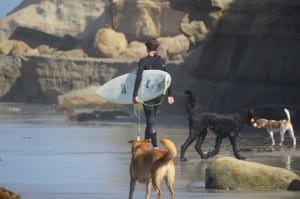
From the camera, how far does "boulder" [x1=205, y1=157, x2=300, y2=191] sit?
12203 millimetres

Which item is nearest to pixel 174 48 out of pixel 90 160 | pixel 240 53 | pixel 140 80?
pixel 240 53

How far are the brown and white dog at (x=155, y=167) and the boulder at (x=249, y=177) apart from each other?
4.16 feet

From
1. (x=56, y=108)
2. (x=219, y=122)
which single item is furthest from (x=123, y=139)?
(x=56, y=108)

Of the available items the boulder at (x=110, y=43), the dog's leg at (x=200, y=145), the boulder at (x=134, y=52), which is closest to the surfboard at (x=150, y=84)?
the dog's leg at (x=200, y=145)

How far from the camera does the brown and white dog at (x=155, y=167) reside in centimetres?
1092

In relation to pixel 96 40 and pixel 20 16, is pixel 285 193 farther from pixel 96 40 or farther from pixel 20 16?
pixel 20 16

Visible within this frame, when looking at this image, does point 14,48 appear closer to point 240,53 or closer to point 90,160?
point 240,53

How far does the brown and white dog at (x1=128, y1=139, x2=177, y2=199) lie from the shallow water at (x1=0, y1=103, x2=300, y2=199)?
2.37 ft

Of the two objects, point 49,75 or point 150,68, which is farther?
point 49,75

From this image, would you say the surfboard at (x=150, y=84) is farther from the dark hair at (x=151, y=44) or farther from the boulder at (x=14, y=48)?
the boulder at (x=14, y=48)

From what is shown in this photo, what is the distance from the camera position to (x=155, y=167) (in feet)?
36.1

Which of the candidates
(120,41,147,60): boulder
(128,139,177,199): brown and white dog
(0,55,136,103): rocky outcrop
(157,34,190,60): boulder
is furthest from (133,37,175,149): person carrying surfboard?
(120,41,147,60): boulder

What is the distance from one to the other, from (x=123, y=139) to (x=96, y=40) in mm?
35840

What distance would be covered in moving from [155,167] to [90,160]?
19.5ft
